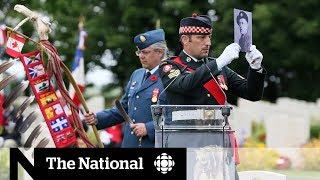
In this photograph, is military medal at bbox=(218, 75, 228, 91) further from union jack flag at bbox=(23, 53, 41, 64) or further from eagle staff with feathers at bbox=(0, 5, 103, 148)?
union jack flag at bbox=(23, 53, 41, 64)

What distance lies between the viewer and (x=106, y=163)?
237 inches

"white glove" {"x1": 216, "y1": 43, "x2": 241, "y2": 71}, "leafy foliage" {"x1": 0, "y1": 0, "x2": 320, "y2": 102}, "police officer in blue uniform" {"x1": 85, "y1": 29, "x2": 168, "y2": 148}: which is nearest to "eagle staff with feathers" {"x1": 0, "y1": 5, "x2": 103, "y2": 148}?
"police officer in blue uniform" {"x1": 85, "y1": 29, "x2": 168, "y2": 148}

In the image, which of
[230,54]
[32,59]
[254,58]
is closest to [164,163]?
[230,54]

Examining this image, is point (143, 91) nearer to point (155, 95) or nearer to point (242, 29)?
point (155, 95)

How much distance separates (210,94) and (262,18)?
22.6 m

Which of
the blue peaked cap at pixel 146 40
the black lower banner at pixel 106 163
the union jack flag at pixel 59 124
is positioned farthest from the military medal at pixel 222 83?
the union jack flag at pixel 59 124

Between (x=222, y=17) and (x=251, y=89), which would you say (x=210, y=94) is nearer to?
(x=251, y=89)

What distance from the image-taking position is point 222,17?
31.2 metres

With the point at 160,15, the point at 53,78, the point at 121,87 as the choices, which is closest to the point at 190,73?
the point at 53,78

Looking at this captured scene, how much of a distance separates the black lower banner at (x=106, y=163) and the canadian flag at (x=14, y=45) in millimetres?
2189

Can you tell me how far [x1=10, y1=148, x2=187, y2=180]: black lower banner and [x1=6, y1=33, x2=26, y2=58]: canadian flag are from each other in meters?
2.19

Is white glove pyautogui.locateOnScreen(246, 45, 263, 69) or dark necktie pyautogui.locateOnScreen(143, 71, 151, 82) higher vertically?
dark necktie pyautogui.locateOnScreen(143, 71, 151, 82)

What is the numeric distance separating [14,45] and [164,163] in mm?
2483

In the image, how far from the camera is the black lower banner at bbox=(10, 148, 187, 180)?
19.7 feet
